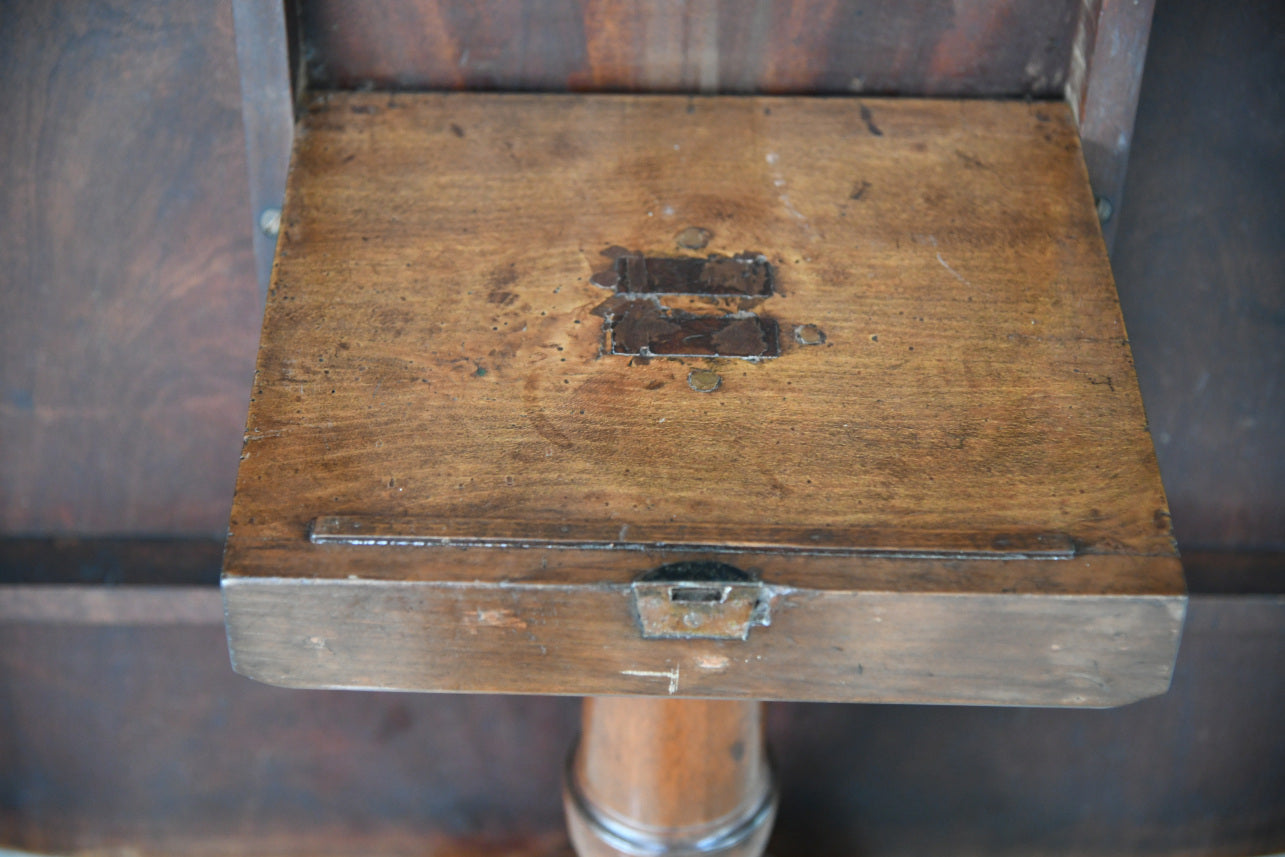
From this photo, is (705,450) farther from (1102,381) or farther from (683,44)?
(683,44)

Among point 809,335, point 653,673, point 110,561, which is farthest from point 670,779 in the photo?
point 110,561

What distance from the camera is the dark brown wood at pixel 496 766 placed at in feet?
4.42

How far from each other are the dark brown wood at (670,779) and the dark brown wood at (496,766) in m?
0.31

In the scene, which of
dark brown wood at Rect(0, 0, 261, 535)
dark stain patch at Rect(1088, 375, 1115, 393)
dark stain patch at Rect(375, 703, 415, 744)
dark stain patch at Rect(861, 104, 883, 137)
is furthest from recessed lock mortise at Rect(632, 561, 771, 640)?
dark stain patch at Rect(375, 703, 415, 744)

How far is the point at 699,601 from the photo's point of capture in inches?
26.1

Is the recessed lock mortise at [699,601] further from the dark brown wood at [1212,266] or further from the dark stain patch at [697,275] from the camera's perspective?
the dark brown wood at [1212,266]

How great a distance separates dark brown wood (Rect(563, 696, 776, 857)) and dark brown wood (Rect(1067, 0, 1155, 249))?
534 mm

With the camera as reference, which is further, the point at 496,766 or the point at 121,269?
the point at 496,766

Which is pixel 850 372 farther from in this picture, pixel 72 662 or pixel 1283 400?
pixel 72 662

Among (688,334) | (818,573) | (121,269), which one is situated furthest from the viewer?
(121,269)

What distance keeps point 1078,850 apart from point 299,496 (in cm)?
114

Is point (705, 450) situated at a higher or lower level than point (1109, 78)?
lower

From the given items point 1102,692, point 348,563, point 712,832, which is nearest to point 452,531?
point 348,563

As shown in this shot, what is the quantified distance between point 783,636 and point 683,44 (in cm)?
50
